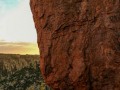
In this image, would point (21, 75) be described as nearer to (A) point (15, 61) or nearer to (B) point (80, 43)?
(A) point (15, 61)

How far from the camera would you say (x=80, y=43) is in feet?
61.9

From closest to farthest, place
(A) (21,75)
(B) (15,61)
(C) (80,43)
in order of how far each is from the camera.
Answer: (C) (80,43)
(A) (21,75)
(B) (15,61)

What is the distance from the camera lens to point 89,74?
18906 millimetres

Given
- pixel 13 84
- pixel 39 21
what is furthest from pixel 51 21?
pixel 13 84

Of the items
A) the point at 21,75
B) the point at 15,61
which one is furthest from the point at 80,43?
the point at 15,61

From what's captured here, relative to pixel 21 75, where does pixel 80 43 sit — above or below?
above

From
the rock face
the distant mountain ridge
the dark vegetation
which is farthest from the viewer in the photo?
the distant mountain ridge

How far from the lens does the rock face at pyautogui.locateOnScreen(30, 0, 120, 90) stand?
1855 centimetres

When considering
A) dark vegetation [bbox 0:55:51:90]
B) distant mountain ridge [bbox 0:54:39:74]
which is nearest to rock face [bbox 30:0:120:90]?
dark vegetation [bbox 0:55:51:90]

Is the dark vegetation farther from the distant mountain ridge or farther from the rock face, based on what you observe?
the rock face

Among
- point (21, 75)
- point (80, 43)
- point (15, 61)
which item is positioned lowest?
point (21, 75)

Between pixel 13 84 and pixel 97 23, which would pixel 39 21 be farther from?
pixel 13 84

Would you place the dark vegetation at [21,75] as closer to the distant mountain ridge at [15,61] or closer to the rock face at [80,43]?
the distant mountain ridge at [15,61]

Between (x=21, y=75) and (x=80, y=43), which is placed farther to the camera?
(x=21, y=75)
